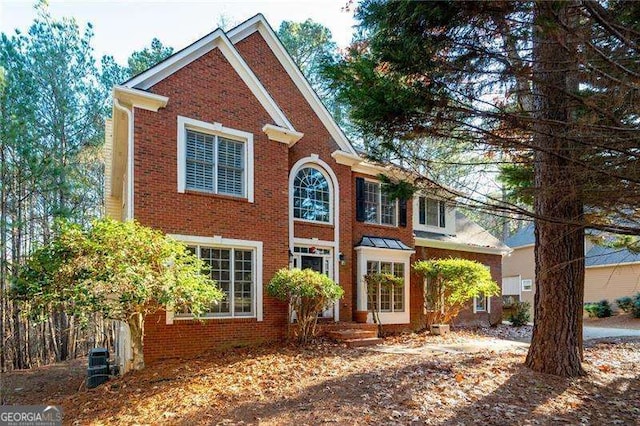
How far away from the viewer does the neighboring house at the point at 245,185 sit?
9.56 m

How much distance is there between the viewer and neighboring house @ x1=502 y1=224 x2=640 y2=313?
22.5m

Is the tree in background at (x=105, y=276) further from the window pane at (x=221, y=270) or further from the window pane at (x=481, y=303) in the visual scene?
the window pane at (x=481, y=303)

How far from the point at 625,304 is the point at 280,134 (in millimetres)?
19425

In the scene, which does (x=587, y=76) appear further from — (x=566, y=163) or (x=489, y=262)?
(x=489, y=262)

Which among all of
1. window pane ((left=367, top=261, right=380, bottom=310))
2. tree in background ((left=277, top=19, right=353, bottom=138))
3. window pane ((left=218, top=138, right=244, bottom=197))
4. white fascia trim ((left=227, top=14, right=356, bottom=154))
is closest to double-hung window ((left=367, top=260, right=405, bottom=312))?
window pane ((left=367, top=261, right=380, bottom=310))

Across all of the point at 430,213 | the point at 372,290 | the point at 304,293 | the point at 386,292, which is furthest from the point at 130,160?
the point at 430,213

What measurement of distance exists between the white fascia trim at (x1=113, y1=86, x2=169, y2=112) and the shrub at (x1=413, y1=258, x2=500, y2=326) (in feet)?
30.5

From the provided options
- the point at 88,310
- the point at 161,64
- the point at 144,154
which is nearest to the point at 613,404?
the point at 88,310

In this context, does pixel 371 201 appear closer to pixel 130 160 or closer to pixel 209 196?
pixel 209 196

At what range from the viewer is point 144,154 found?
942cm

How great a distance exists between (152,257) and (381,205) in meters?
8.81

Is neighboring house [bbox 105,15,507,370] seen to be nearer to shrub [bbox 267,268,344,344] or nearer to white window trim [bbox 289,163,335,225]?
white window trim [bbox 289,163,335,225]

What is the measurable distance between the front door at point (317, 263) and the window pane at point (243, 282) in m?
1.94

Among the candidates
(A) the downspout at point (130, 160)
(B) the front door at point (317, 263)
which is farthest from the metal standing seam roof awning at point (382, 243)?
(A) the downspout at point (130, 160)
